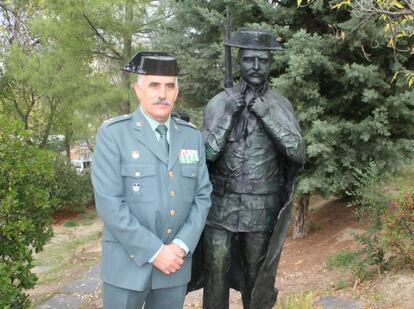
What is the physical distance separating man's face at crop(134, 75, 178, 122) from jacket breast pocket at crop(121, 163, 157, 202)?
290 millimetres

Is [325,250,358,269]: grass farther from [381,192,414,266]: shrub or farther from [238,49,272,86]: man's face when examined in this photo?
[238,49,272,86]: man's face

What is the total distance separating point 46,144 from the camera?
14.1 meters

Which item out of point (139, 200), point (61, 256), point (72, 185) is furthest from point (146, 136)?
point (72, 185)

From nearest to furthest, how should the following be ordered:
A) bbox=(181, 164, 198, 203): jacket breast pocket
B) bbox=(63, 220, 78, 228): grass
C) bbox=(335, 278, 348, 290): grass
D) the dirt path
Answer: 1. bbox=(181, 164, 198, 203): jacket breast pocket
2. the dirt path
3. bbox=(335, 278, 348, 290): grass
4. bbox=(63, 220, 78, 228): grass

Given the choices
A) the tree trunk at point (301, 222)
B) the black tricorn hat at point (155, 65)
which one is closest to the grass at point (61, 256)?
the tree trunk at point (301, 222)

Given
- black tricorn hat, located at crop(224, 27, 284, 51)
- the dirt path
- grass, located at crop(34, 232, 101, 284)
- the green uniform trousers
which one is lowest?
grass, located at crop(34, 232, 101, 284)

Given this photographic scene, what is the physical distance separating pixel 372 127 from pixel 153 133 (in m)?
4.28

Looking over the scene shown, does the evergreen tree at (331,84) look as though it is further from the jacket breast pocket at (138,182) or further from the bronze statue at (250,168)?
the jacket breast pocket at (138,182)

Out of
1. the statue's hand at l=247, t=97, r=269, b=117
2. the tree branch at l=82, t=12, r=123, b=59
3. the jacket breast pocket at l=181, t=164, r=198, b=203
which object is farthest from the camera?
the tree branch at l=82, t=12, r=123, b=59

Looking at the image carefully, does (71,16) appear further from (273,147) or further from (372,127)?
(273,147)

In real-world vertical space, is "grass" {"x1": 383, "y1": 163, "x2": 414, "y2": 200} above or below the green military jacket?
below

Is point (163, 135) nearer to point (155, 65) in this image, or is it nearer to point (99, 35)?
point (155, 65)

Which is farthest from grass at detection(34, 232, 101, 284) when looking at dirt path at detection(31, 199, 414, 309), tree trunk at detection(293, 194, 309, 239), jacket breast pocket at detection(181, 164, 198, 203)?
jacket breast pocket at detection(181, 164, 198, 203)

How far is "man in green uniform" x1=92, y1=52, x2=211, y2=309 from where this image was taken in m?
2.29
